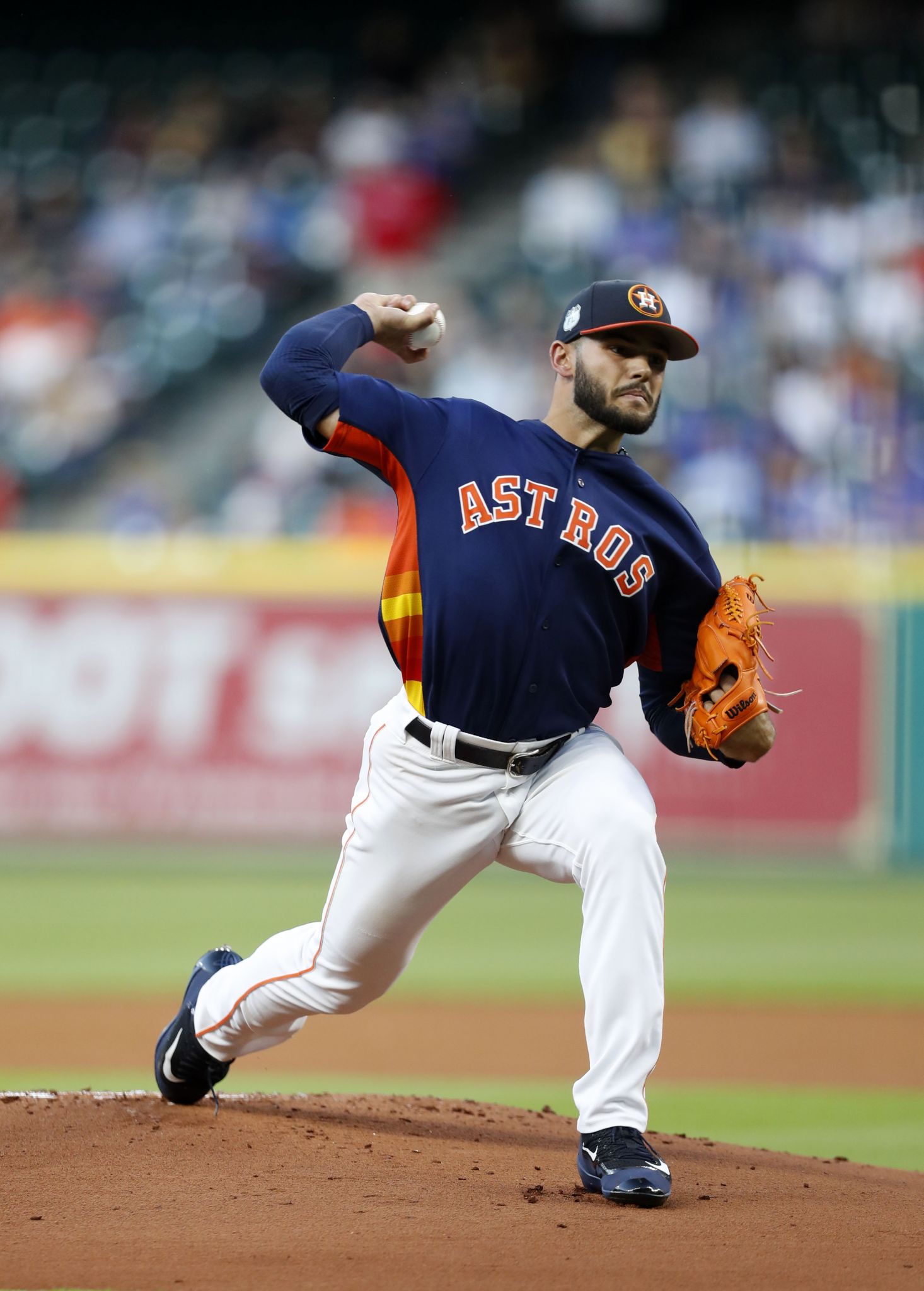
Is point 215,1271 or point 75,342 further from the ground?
point 75,342

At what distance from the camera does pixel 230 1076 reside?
16.7 ft

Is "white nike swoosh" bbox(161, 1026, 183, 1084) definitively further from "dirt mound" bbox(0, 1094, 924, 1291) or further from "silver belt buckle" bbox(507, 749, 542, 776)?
"silver belt buckle" bbox(507, 749, 542, 776)

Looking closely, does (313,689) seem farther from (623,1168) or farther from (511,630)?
(623,1168)

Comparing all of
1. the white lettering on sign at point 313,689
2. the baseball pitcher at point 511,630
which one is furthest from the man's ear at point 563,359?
the white lettering on sign at point 313,689

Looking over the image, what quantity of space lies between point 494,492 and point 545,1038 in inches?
114

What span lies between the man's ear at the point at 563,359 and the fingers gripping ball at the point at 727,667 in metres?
0.59

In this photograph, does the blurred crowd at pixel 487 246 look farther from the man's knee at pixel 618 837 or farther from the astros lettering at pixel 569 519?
the man's knee at pixel 618 837

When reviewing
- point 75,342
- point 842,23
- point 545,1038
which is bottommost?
point 545,1038

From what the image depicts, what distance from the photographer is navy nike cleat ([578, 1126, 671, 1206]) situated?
3.08 m

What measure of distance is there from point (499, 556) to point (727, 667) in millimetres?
559

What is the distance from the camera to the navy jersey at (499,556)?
338 cm

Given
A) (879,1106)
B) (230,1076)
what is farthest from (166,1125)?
(879,1106)

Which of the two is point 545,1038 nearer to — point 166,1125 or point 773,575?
point 166,1125

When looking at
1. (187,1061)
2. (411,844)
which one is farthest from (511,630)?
(187,1061)
